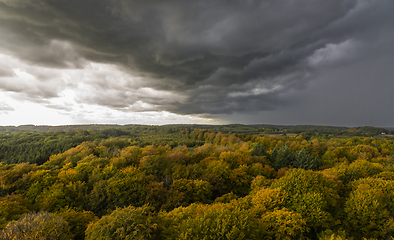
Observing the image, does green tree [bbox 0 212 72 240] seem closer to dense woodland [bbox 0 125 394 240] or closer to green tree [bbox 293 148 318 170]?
dense woodland [bbox 0 125 394 240]

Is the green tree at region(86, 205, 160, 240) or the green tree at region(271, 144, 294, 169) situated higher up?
the green tree at region(86, 205, 160, 240)

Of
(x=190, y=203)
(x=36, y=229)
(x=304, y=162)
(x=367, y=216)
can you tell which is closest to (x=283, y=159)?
(x=304, y=162)

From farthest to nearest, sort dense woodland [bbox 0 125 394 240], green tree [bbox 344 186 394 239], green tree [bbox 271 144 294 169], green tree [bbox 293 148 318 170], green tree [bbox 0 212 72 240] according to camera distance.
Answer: green tree [bbox 271 144 294 169]
green tree [bbox 293 148 318 170]
green tree [bbox 344 186 394 239]
dense woodland [bbox 0 125 394 240]
green tree [bbox 0 212 72 240]

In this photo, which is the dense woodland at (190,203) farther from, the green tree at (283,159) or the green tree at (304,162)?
the green tree at (304,162)

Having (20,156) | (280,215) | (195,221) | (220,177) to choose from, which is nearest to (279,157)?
(220,177)

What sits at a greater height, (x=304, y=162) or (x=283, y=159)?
(x=283, y=159)

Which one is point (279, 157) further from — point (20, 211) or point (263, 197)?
point (20, 211)

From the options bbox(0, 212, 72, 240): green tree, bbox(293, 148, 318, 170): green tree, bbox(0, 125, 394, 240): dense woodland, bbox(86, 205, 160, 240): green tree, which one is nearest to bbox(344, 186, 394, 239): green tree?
bbox(0, 125, 394, 240): dense woodland

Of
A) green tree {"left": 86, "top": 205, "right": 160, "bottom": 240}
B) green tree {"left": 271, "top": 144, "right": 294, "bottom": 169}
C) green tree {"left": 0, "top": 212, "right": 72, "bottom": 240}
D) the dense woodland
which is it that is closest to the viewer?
green tree {"left": 0, "top": 212, "right": 72, "bottom": 240}

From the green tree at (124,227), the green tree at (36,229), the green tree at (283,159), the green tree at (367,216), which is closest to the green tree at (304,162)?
the green tree at (283,159)

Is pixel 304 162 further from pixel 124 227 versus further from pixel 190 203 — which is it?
pixel 124 227

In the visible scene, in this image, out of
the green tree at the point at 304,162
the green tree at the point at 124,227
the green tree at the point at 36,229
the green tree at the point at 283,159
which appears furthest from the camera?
the green tree at the point at 283,159
